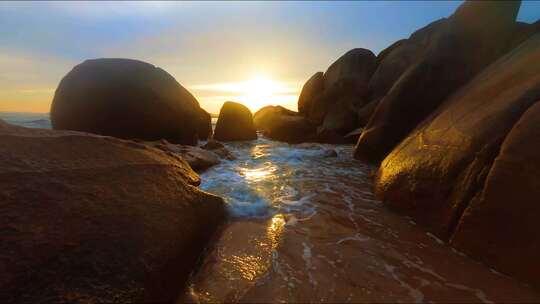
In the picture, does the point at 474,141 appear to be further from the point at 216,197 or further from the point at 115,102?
the point at 115,102

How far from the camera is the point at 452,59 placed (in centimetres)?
497

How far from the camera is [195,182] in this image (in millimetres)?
3297

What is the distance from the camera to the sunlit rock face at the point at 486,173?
2125 millimetres

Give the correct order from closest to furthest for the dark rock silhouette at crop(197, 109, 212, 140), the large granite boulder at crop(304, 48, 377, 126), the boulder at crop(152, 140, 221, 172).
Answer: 1. the boulder at crop(152, 140, 221, 172)
2. the dark rock silhouette at crop(197, 109, 212, 140)
3. the large granite boulder at crop(304, 48, 377, 126)

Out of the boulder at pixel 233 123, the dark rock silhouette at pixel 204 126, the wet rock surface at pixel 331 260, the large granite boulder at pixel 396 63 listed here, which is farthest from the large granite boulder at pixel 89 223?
the large granite boulder at pixel 396 63

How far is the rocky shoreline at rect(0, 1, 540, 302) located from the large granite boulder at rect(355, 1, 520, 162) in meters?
0.02

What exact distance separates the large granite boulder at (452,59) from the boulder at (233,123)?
7.00 m

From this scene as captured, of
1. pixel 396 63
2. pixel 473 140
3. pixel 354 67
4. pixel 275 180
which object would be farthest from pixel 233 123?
pixel 473 140

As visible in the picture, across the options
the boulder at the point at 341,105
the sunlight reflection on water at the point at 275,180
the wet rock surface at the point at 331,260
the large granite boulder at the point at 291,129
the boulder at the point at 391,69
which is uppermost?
the boulder at the point at 391,69

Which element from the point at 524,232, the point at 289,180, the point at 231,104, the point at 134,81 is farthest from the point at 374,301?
the point at 231,104

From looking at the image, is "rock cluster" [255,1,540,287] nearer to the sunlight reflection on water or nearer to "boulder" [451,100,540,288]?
"boulder" [451,100,540,288]

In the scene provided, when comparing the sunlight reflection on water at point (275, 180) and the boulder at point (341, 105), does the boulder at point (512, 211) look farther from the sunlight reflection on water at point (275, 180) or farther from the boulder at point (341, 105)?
the boulder at point (341, 105)

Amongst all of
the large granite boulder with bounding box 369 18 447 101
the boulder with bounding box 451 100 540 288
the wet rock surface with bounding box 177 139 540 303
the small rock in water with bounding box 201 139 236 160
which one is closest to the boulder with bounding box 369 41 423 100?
the large granite boulder with bounding box 369 18 447 101

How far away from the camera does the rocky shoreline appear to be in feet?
5.53
